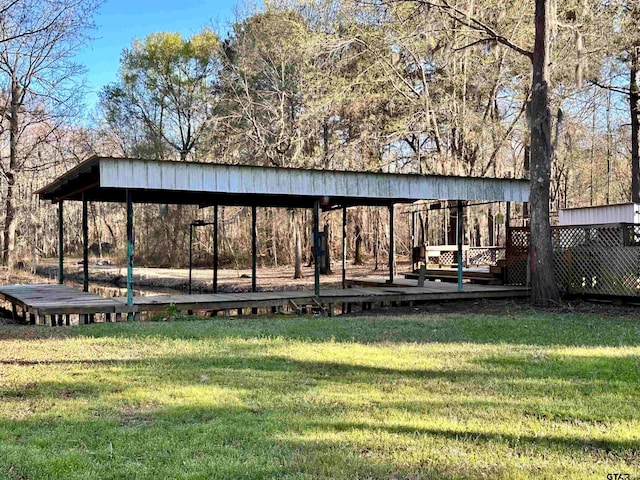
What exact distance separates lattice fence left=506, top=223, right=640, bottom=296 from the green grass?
15.7ft

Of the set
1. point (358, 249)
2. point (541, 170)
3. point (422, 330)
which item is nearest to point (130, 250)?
point (422, 330)

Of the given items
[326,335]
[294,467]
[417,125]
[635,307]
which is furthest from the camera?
[417,125]

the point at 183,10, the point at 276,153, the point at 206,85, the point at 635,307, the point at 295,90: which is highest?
the point at 183,10

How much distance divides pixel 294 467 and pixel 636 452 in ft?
6.51

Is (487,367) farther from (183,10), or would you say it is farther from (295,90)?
(183,10)

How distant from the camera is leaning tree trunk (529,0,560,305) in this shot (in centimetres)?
1147

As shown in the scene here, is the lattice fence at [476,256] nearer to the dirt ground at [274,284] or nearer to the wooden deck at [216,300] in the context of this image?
the dirt ground at [274,284]

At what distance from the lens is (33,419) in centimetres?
411

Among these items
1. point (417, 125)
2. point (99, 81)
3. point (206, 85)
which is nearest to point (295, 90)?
point (417, 125)

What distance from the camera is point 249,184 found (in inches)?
437

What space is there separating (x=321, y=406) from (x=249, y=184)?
732 cm

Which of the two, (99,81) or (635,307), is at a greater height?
(99,81)

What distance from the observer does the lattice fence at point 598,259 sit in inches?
468

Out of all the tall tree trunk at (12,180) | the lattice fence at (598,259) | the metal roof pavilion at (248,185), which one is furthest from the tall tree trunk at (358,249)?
the tall tree trunk at (12,180)
